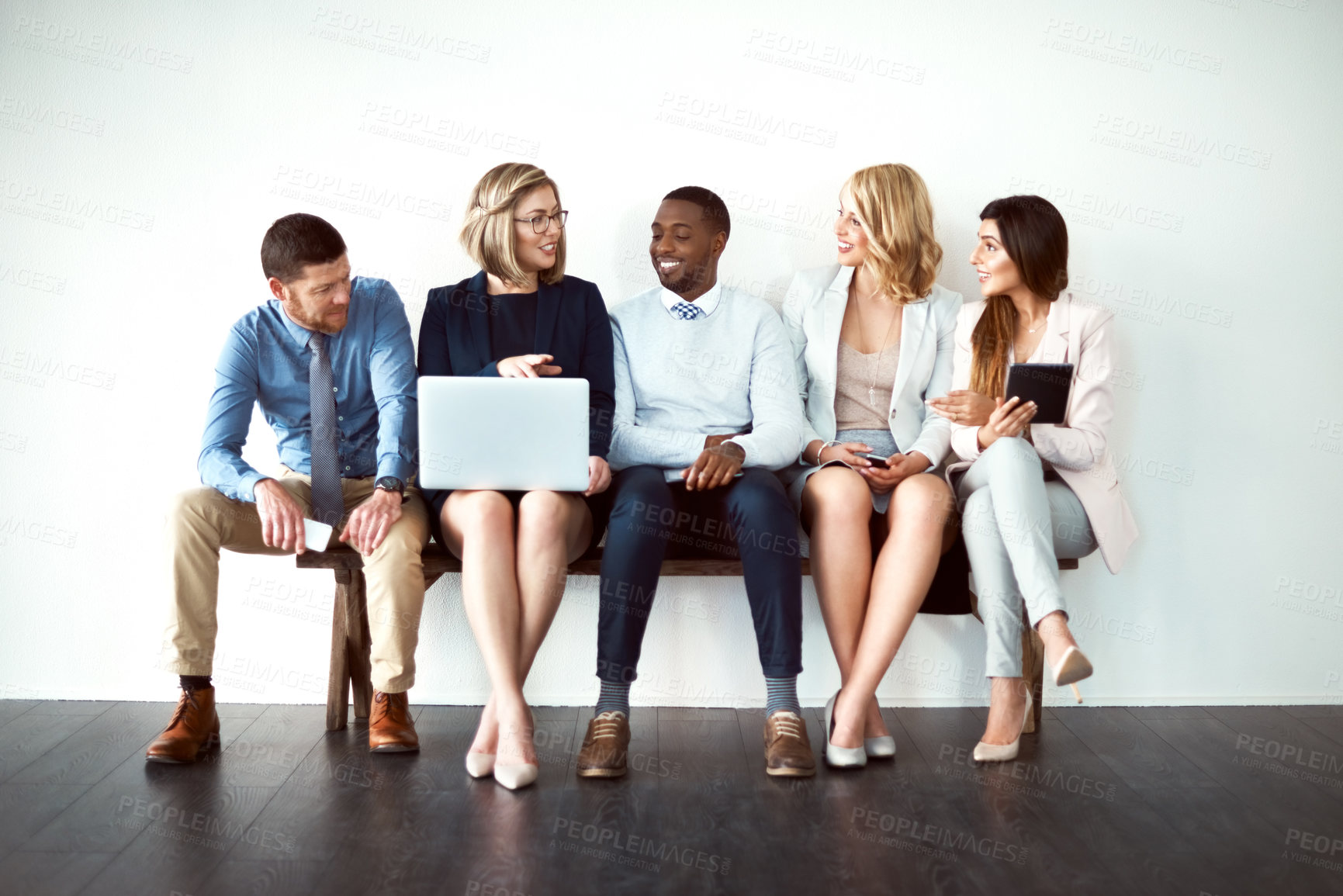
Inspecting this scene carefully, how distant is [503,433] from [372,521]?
0.38 m

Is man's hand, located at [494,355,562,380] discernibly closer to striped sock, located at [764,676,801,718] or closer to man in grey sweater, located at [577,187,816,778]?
man in grey sweater, located at [577,187,816,778]

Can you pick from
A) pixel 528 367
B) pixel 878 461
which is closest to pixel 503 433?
pixel 528 367

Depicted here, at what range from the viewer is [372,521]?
2.43 metres

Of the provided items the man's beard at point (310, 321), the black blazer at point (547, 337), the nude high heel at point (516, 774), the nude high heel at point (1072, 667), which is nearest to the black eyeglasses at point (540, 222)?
the black blazer at point (547, 337)

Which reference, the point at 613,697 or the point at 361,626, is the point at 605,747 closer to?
the point at 613,697

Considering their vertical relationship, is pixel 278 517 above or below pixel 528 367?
below

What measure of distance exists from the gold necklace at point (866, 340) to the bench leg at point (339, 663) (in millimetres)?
1385

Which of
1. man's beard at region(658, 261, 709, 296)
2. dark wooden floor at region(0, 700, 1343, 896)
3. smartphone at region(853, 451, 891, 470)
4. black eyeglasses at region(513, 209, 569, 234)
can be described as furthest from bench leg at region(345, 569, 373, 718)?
smartphone at region(853, 451, 891, 470)

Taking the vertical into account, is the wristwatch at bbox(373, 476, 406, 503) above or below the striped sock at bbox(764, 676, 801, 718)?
above

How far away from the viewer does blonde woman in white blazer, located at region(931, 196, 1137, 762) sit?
2453 mm

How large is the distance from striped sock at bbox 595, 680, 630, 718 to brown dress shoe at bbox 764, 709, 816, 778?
1.04 feet

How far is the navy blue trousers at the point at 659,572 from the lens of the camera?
7.82ft

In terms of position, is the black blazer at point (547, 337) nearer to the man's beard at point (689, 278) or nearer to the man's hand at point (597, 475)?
the man's hand at point (597, 475)

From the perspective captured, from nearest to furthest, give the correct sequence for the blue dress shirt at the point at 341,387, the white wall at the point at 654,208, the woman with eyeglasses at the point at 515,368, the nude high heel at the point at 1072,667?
1. the nude high heel at the point at 1072,667
2. the woman with eyeglasses at the point at 515,368
3. the blue dress shirt at the point at 341,387
4. the white wall at the point at 654,208
